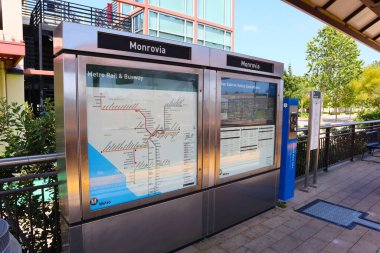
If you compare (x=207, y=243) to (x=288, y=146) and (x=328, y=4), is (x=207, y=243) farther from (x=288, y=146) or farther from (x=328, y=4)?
(x=328, y=4)

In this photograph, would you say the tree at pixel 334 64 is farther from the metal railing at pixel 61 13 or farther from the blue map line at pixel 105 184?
the blue map line at pixel 105 184

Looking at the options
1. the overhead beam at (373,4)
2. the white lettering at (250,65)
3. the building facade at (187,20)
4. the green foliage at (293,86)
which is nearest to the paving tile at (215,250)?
the white lettering at (250,65)

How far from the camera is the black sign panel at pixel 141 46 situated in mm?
2375

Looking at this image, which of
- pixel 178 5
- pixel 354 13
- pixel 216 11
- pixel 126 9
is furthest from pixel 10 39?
pixel 216 11

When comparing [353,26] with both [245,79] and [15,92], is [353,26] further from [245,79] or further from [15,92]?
[15,92]

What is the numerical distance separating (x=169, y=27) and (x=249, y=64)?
65.4 feet

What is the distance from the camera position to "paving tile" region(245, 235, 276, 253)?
3242mm

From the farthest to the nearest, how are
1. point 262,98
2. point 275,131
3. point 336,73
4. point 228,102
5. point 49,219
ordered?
point 336,73 → point 275,131 → point 262,98 → point 228,102 → point 49,219

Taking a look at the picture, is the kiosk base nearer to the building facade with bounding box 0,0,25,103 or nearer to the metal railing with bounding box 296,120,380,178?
the metal railing with bounding box 296,120,380,178

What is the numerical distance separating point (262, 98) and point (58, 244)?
125 inches

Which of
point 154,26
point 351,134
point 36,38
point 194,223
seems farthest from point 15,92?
point 154,26

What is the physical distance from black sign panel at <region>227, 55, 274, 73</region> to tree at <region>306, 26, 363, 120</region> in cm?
2848

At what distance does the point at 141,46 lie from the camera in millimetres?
2600

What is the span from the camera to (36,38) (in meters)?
12.5
